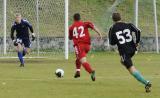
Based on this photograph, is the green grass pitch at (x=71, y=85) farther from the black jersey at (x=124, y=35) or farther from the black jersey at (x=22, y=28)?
the black jersey at (x=22, y=28)

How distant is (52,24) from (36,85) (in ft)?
46.5

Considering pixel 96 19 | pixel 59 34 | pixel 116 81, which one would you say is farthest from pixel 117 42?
pixel 96 19

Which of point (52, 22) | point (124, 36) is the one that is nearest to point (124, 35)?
point (124, 36)

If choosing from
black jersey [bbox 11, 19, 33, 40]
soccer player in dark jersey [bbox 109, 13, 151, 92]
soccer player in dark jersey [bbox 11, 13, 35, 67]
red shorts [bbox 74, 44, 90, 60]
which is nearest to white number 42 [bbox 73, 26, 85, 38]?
red shorts [bbox 74, 44, 90, 60]

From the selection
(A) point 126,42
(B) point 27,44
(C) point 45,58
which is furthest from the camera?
(C) point 45,58

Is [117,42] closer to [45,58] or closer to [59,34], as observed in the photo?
[45,58]

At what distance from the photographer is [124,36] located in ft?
45.9

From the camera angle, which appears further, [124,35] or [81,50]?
[81,50]

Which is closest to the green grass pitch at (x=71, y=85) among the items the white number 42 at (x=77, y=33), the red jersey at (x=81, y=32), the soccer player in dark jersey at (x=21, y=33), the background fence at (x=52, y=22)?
the red jersey at (x=81, y=32)

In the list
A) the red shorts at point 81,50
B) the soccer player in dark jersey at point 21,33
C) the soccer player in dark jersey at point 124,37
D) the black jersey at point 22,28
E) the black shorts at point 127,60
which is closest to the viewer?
the black shorts at point 127,60

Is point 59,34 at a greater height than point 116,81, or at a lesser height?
greater

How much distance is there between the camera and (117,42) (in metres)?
14.1

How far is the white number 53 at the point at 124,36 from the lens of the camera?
13969 mm

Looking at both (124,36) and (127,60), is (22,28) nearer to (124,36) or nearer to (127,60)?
(124,36)
